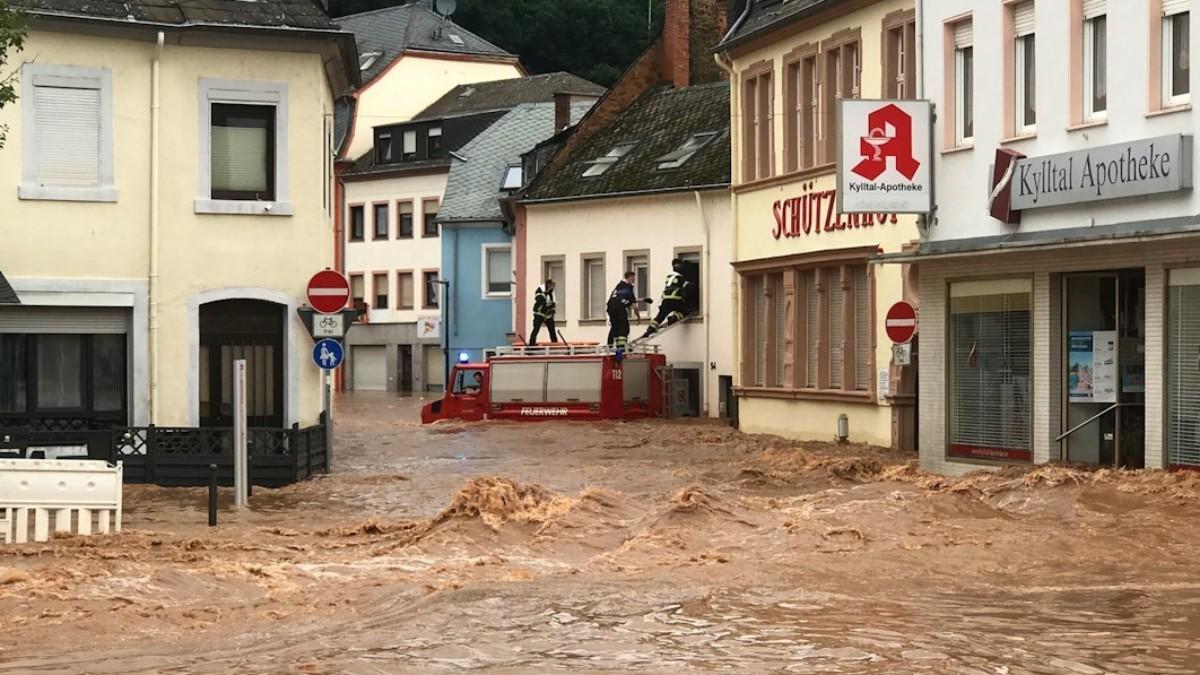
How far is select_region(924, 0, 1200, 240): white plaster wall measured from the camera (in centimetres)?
2419

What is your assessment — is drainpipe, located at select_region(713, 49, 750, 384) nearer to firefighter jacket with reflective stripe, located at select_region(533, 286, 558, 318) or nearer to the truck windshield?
the truck windshield

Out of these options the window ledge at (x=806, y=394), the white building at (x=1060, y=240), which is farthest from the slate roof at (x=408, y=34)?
the white building at (x=1060, y=240)

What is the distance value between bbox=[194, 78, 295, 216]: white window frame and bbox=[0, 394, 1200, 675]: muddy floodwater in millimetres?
4273

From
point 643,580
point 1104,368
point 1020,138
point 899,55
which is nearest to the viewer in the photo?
point 643,580

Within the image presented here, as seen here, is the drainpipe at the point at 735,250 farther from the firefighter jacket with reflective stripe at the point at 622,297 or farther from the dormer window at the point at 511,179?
the dormer window at the point at 511,179

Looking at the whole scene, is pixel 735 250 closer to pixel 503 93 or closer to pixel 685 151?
pixel 685 151

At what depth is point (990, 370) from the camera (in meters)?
27.9

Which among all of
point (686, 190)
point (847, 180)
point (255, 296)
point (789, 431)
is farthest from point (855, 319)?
point (686, 190)

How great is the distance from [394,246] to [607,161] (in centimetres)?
2009

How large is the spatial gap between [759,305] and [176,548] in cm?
2116

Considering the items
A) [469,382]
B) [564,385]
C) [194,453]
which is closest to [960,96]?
[194,453]

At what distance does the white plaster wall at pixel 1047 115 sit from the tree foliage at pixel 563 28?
2440 inches

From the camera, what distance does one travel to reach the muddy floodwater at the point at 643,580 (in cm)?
1403

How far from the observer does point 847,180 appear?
1104 inches
